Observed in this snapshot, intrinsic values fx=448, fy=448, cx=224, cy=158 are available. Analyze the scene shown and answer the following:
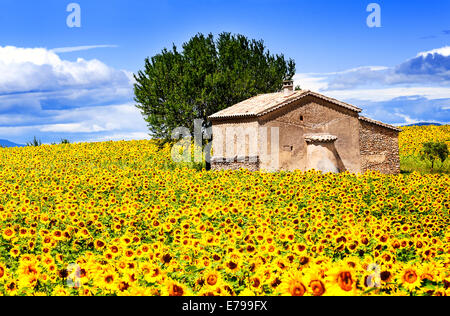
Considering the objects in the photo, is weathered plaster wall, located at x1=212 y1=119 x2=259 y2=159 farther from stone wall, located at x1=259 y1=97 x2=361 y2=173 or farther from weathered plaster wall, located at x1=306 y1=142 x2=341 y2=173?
weathered plaster wall, located at x1=306 y1=142 x2=341 y2=173

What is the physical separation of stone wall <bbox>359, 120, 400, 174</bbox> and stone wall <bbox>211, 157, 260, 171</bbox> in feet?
22.3

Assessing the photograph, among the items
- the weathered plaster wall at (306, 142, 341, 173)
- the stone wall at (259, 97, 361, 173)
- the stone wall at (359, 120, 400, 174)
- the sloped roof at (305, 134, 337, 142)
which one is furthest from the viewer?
the stone wall at (359, 120, 400, 174)

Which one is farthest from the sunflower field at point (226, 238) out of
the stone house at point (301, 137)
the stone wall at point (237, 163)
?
the stone house at point (301, 137)

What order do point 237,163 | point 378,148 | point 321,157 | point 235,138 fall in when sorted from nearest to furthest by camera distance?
point 321,157, point 237,163, point 235,138, point 378,148

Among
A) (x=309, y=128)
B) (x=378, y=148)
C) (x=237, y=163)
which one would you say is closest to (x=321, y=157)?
(x=309, y=128)

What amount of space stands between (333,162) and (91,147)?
18.6 meters

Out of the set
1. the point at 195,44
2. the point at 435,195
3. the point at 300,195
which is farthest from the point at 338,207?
→ the point at 195,44

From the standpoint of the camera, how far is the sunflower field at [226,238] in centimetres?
475

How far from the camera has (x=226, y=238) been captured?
25.5 ft

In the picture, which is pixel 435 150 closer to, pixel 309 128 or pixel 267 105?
pixel 309 128

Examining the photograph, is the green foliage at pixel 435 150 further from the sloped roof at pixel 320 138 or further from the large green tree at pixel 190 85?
the large green tree at pixel 190 85

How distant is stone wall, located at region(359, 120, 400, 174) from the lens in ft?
85.4

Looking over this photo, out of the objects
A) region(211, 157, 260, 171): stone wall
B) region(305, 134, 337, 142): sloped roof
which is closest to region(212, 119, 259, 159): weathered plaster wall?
region(211, 157, 260, 171): stone wall

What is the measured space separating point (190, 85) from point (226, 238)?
74.4 feet
